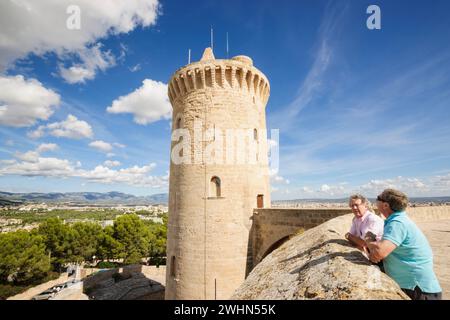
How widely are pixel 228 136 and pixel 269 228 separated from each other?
4974 millimetres

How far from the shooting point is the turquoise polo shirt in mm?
2725

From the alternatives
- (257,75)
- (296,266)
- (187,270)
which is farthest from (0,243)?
(296,266)

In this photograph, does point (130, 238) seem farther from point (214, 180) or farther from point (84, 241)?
point (214, 180)

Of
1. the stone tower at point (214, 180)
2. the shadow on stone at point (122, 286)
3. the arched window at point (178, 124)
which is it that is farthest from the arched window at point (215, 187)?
the shadow on stone at point (122, 286)

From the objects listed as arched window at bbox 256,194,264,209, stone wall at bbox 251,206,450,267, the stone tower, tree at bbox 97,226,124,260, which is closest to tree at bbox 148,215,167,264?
tree at bbox 97,226,124,260

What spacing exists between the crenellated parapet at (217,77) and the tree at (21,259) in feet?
89.7

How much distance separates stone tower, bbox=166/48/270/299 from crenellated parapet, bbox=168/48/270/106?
0.05 metres

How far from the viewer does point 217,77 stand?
1269 centimetres

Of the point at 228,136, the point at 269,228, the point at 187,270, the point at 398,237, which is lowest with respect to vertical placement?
the point at 187,270

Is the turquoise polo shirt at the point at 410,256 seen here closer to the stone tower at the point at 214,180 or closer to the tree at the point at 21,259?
the stone tower at the point at 214,180

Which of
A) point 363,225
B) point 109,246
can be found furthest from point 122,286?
point 363,225
